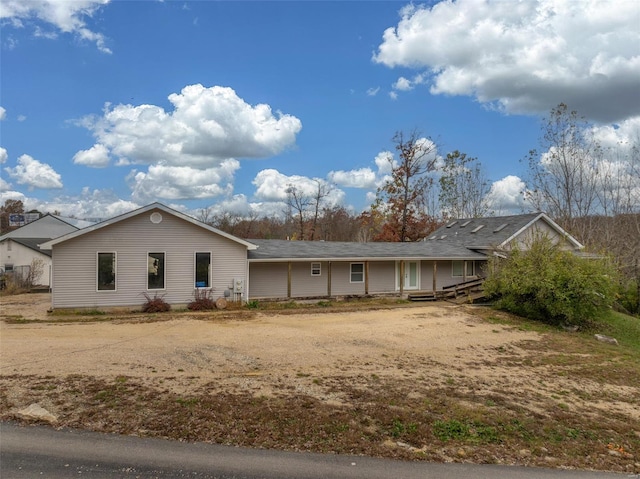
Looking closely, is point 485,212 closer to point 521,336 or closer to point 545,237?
point 545,237

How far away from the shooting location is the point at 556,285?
1638 cm

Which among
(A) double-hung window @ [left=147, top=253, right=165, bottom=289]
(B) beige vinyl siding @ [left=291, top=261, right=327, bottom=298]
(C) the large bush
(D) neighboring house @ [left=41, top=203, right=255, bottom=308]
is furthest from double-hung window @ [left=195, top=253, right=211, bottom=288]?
(C) the large bush

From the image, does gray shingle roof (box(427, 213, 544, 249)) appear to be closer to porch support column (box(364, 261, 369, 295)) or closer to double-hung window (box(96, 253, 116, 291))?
porch support column (box(364, 261, 369, 295))

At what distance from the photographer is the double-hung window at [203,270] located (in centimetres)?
1741

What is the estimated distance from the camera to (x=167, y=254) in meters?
16.9

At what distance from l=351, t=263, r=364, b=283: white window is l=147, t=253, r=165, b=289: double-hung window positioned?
9580mm

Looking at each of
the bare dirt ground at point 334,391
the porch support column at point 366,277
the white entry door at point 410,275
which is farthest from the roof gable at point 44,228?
the white entry door at point 410,275

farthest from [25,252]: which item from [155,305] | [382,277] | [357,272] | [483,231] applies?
[483,231]

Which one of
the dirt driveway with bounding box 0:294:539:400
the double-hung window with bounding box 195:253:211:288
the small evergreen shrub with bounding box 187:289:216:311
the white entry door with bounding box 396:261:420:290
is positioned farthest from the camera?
the white entry door with bounding box 396:261:420:290

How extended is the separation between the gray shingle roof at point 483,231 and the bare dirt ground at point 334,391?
12.4m

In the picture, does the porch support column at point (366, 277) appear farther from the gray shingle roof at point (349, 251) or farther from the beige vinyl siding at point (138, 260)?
the beige vinyl siding at point (138, 260)

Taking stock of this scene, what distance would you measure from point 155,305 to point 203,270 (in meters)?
2.36

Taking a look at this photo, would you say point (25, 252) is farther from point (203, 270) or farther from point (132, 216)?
point (203, 270)

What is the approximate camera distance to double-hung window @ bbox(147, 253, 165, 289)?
16719 mm
